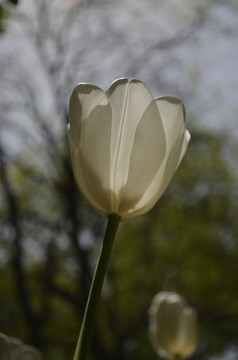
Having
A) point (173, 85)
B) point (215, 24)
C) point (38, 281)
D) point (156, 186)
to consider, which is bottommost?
point (38, 281)

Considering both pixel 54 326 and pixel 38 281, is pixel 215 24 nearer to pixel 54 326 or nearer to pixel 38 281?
pixel 38 281

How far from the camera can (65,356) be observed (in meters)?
4.96

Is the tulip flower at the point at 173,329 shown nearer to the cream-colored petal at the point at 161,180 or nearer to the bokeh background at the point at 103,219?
the cream-colored petal at the point at 161,180

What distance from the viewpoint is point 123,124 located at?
377 millimetres

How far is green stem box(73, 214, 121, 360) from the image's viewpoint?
0.29m

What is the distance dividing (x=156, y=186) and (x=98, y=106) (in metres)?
0.07

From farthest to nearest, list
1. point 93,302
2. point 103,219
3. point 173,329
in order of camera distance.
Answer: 1. point 103,219
2. point 173,329
3. point 93,302

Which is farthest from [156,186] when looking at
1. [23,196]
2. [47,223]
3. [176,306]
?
[23,196]

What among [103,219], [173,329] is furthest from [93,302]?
[103,219]

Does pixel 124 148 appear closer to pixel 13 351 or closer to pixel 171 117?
pixel 171 117

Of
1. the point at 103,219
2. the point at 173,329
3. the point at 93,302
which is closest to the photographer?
the point at 93,302

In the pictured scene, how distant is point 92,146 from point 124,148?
24 millimetres

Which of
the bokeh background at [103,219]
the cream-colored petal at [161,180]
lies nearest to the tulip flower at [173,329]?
the cream-colored petal at [161,180]

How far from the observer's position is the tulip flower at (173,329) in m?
0.89
